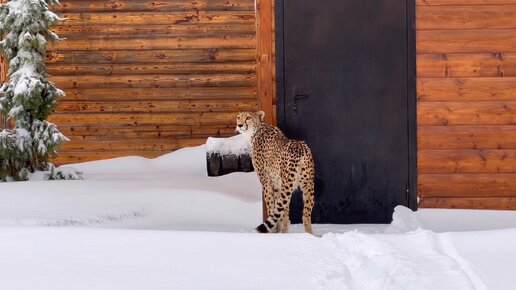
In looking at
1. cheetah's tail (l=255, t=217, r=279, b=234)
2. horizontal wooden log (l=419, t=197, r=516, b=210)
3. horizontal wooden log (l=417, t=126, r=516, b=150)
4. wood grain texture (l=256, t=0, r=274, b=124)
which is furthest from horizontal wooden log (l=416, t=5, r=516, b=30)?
cheetah's tail (l=255, t=217, r=279, b=234)

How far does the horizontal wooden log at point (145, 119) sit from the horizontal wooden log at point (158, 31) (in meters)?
1.29

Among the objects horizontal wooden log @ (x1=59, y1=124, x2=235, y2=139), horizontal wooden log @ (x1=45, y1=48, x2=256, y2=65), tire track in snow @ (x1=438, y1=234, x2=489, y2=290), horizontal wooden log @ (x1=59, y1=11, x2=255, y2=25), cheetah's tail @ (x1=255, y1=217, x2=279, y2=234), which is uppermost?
horizontal wooden log @ (x1=59, y1=11, x2=255, y2=25)

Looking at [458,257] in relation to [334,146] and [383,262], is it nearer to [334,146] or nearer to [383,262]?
[383,262]

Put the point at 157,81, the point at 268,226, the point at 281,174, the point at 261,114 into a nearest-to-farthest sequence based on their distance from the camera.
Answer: the point at 268,226
the point at 281,174
the point at 261,114
the point at 157,81

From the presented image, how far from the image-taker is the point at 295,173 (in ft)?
25.8

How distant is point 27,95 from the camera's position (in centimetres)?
1059

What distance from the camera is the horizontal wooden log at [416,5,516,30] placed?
8.49m

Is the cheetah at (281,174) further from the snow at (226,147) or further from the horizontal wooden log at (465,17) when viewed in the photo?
the snow at (226,147)

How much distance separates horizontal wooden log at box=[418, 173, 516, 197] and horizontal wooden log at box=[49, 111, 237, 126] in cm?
590

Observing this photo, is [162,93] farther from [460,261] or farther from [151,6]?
[460,261]

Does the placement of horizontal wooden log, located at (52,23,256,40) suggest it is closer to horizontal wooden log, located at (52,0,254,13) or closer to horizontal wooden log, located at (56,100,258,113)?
horizontal wooden log, located at (52,0,254,13)

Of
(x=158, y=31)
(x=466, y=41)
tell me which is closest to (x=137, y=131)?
(x=158, y=31)

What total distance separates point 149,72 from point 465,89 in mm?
6812

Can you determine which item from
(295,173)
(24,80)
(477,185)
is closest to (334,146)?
(295,173)
